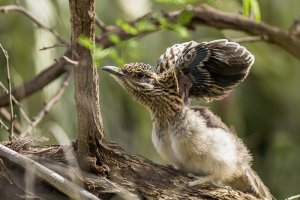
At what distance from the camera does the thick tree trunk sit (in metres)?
3.47

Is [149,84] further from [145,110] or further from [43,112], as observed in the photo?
[145,110]

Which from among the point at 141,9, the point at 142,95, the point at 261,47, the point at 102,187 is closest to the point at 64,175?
the point at 102,187

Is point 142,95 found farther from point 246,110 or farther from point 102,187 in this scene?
point 246,110

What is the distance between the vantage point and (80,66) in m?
3.56

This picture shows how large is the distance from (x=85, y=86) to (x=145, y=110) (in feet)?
13.1

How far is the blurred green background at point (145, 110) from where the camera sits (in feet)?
20.3

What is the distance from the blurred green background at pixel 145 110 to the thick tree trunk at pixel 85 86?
604 mm

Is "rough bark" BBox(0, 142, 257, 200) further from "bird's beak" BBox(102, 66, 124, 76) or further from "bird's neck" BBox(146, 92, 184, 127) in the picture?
"bird's beak" BBox(102, 66, 124, 76)

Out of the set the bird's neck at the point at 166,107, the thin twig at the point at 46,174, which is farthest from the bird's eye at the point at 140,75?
the thin twig at the point at 46,174

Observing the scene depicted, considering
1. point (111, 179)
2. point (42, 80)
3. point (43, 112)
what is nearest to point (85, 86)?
point (111, 179)

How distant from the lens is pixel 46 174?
12.1ft

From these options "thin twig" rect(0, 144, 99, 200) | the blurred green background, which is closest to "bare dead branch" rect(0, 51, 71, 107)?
the blurred green background

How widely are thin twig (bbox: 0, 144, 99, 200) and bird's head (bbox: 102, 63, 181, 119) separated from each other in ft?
2.83

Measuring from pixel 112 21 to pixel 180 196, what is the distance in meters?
3.39
